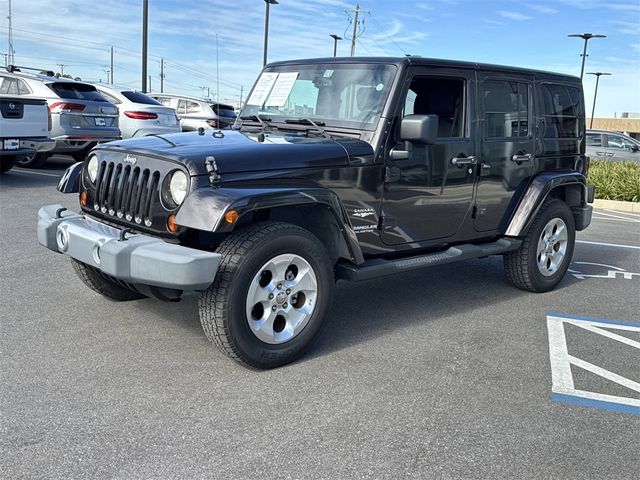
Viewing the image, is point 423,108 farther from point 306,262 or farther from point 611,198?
point 611,198

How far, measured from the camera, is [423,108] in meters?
4.91

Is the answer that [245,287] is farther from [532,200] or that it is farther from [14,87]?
[14,87]

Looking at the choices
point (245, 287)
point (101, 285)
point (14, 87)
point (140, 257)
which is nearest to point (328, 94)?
point (245, 287)

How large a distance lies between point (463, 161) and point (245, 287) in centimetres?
221

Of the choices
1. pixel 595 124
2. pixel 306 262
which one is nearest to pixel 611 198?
pixel 306 262

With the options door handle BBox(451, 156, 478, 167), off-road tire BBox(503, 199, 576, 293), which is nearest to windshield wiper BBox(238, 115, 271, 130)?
door handle BBox(451, 156, 478, 167)

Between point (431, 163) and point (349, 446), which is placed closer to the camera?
point (349, 446)

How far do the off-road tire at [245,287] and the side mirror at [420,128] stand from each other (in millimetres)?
1027

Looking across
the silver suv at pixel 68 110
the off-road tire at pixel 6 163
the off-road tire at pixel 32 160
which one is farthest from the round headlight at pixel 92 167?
the off-road tire at pixel 32 160

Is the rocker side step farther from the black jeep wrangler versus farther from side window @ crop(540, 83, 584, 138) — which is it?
side window @ crop(540, 83, 584, 138)

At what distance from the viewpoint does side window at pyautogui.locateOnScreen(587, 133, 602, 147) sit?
19562 millimetres

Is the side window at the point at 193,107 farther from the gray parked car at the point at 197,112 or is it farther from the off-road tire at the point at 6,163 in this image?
the off-road tire at the point at 6,163

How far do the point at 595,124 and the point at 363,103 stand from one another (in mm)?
71714

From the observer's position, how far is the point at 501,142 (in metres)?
5.30
